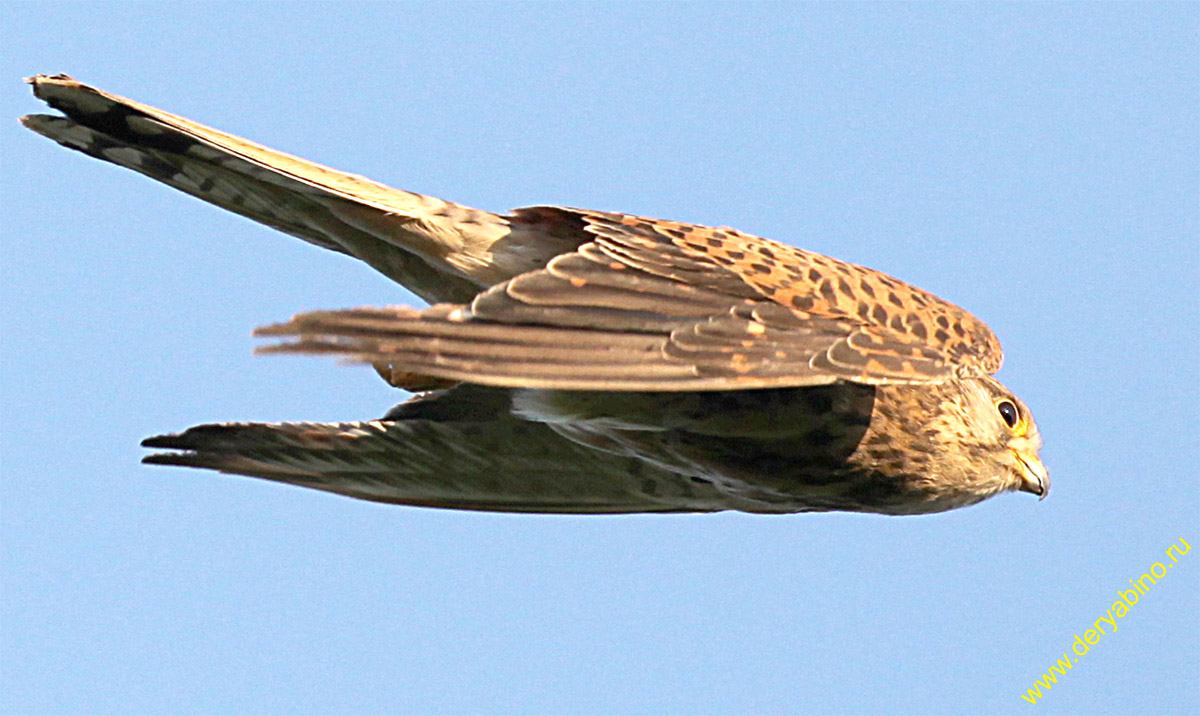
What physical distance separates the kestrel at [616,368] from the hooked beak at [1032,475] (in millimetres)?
11

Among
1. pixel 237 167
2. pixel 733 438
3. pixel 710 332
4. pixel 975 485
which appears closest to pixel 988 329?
pixel 975 485

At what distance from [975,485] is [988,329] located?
0.62 m

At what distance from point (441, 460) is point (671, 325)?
1621 mm

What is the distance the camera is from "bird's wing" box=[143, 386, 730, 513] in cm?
716

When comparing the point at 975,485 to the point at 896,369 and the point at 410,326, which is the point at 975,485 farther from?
the point at 410,326

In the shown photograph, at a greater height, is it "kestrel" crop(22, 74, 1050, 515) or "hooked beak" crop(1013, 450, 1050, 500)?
"hooked beak" crop(1013, 450, 1050, 500)

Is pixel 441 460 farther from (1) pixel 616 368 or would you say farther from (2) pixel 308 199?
(1) pixel 616 368

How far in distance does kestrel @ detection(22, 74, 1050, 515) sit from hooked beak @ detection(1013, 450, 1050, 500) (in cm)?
1

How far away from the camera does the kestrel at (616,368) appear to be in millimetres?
5895

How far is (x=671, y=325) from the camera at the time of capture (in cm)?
600

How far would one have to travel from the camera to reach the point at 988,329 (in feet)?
23.6

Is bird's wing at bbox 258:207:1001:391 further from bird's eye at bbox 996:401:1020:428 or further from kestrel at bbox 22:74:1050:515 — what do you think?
bird's eye at bbox 996:401:1020:428

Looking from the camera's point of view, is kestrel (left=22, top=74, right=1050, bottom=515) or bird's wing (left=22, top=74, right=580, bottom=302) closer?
kestrel (left=22, top=74, right=1050, bottom=515)

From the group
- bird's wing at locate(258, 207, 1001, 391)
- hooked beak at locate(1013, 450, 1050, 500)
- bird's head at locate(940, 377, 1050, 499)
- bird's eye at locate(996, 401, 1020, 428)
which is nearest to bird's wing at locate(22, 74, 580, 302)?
bird's wing at locate(258, 207, 1001, 391)
